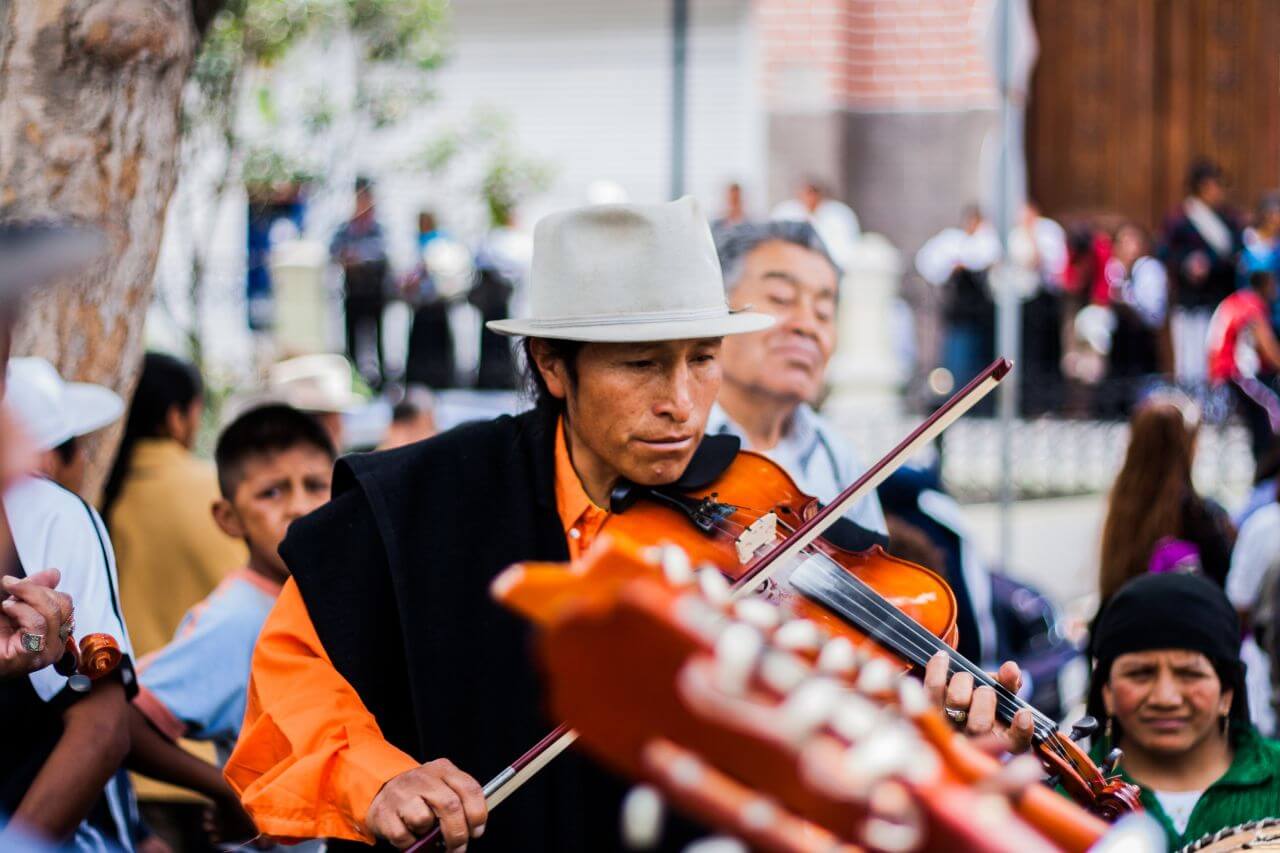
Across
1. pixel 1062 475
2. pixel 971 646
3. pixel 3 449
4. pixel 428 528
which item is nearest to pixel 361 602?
pixel 428 528

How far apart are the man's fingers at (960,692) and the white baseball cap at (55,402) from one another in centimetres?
179

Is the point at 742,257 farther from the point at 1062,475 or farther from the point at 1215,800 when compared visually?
the point at 1062,475

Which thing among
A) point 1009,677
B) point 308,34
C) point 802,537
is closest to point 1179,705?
point 1009,677

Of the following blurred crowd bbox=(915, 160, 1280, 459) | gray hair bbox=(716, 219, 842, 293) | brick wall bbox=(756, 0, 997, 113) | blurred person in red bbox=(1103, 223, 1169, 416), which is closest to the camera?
gray hair bbox=(716, 219, 842, 293)

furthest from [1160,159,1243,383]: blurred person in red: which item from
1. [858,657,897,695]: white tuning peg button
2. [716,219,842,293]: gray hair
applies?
[858,657,897,695]: white tuning peg button

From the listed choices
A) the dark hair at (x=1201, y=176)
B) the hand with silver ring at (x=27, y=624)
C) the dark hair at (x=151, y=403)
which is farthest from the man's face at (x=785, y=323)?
the dark hair at (x=1201, y=176)

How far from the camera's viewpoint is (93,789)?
274cm

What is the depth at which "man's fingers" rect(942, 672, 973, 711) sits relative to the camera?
95.7 inches

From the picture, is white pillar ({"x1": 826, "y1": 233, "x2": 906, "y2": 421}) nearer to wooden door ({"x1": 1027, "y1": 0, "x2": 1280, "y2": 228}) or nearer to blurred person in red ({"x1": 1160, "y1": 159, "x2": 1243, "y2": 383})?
blurred person in red ({"x1": 1160, "y1": 159, "x2": 1243, "y2": 383})

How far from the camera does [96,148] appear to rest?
364 centimetres

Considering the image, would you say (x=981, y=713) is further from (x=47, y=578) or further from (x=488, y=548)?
(x=47, y=578)

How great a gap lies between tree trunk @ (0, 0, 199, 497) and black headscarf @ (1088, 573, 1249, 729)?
236 centimetres

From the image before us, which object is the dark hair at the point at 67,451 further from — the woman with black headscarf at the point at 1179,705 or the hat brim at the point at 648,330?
the woman with black headscarf at the point at 1179,705

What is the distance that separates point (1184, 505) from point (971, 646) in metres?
1.33
